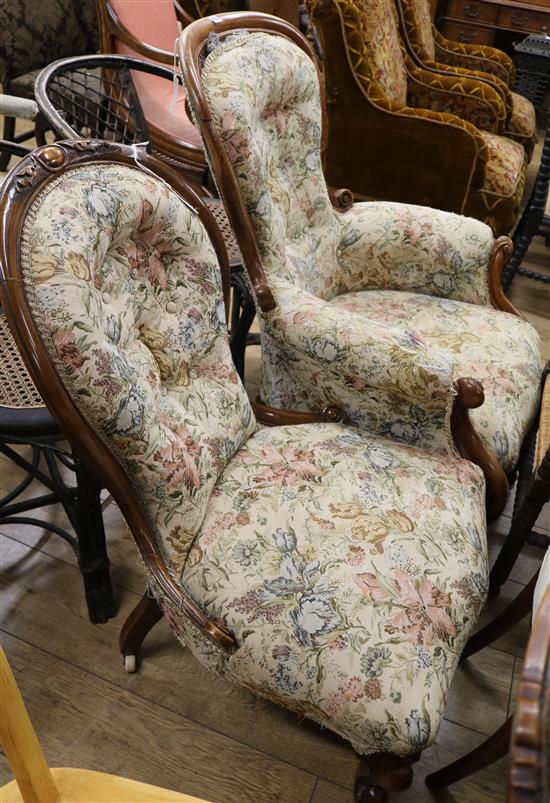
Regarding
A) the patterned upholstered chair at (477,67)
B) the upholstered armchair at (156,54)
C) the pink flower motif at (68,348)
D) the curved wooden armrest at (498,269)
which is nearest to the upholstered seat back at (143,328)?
the pink flower motif at (68,348)

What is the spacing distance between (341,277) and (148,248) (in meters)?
0.84

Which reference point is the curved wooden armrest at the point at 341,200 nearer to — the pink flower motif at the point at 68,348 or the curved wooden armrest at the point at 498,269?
the curved wooden armrest at the point at 498,269

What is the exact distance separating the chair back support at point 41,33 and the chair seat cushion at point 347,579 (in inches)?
91.3

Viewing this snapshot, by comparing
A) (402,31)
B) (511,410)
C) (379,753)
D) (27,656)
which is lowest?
(27,656)

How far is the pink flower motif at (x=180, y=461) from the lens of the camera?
40.2 inches

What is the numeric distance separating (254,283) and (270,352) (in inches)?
5.7

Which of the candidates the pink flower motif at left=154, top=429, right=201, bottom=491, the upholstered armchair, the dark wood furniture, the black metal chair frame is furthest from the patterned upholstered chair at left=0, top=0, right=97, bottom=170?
the dark wood furniture

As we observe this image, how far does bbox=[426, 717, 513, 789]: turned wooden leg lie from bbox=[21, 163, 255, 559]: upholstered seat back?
1.82ft

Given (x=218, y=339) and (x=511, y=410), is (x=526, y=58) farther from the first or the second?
(x=218, y=339)

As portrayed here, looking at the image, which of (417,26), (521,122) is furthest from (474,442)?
(417,26)

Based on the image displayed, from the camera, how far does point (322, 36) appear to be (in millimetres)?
2463

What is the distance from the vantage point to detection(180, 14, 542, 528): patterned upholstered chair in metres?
1.32

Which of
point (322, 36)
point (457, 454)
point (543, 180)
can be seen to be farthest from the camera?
point (543, 180)

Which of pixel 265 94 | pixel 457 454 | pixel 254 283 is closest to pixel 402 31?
pixel 265 94
